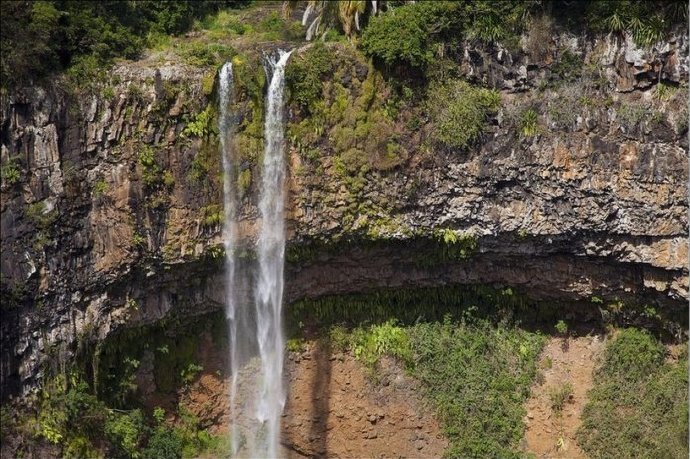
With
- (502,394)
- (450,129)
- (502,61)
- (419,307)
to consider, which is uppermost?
(502,61)

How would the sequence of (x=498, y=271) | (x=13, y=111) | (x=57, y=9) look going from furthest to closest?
(x=498, y=271) → (x=57, y=9) → (x=13, y=111)

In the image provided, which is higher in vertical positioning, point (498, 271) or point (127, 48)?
point (127, 48)

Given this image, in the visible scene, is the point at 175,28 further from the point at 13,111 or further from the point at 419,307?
the point at 419,307

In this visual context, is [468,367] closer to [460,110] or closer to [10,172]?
[460,110]

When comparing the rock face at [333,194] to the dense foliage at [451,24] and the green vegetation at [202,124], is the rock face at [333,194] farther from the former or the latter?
the dense foliage at [451,24]

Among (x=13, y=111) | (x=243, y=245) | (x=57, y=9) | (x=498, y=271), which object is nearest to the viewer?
(x=13, y=111)

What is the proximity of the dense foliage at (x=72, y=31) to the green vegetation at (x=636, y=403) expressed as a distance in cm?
1236

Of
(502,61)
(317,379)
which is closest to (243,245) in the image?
(317,379)

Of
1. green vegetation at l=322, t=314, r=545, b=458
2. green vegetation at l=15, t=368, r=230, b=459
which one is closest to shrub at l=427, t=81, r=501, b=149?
green vegetation at l=322, t=314, r=545, b=458

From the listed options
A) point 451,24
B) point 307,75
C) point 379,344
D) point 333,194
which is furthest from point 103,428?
point 451,24

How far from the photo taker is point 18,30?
16.5m

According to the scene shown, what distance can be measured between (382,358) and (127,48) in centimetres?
885

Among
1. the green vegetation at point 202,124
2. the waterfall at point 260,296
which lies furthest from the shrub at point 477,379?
the green vegetation at point 202,124

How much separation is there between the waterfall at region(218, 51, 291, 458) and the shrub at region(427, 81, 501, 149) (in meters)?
3.25
